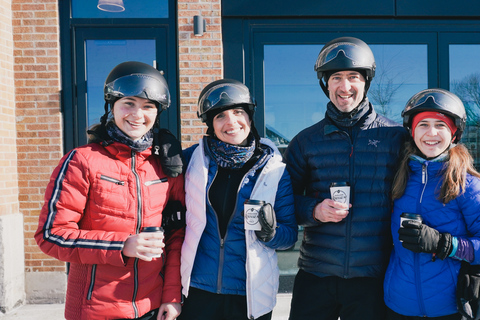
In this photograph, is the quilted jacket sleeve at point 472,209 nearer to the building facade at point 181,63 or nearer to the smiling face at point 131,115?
the smiling face at point 131,115

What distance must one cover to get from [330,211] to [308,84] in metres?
3.32

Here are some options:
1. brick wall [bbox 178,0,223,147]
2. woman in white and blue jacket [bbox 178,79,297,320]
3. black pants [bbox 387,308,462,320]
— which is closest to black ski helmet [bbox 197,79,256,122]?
woman in white and blue jacket [bbox 178,79,297,320]

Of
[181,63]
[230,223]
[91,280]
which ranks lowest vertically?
[91,280]

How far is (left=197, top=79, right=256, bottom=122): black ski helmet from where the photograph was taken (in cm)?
250

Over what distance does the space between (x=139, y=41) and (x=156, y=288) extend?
3746 millimetres

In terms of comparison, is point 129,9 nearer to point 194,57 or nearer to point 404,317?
point 194,57

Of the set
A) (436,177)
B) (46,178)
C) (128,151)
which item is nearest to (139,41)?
(46,178)

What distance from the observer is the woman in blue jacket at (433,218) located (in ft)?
7.28

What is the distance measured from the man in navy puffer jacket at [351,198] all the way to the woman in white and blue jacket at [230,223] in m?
0.25

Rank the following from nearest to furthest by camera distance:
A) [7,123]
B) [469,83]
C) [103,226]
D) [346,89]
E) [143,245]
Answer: [143,245]
[103,226]
[346,89]
[7,123]
[469,83]

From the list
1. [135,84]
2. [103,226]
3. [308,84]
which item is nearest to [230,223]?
[103,226]

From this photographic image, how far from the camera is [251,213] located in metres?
2.22

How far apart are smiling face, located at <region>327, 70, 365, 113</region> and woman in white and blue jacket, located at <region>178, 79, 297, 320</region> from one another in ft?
1.97

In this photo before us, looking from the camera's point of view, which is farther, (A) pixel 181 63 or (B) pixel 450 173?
(A) pixel 181 63
